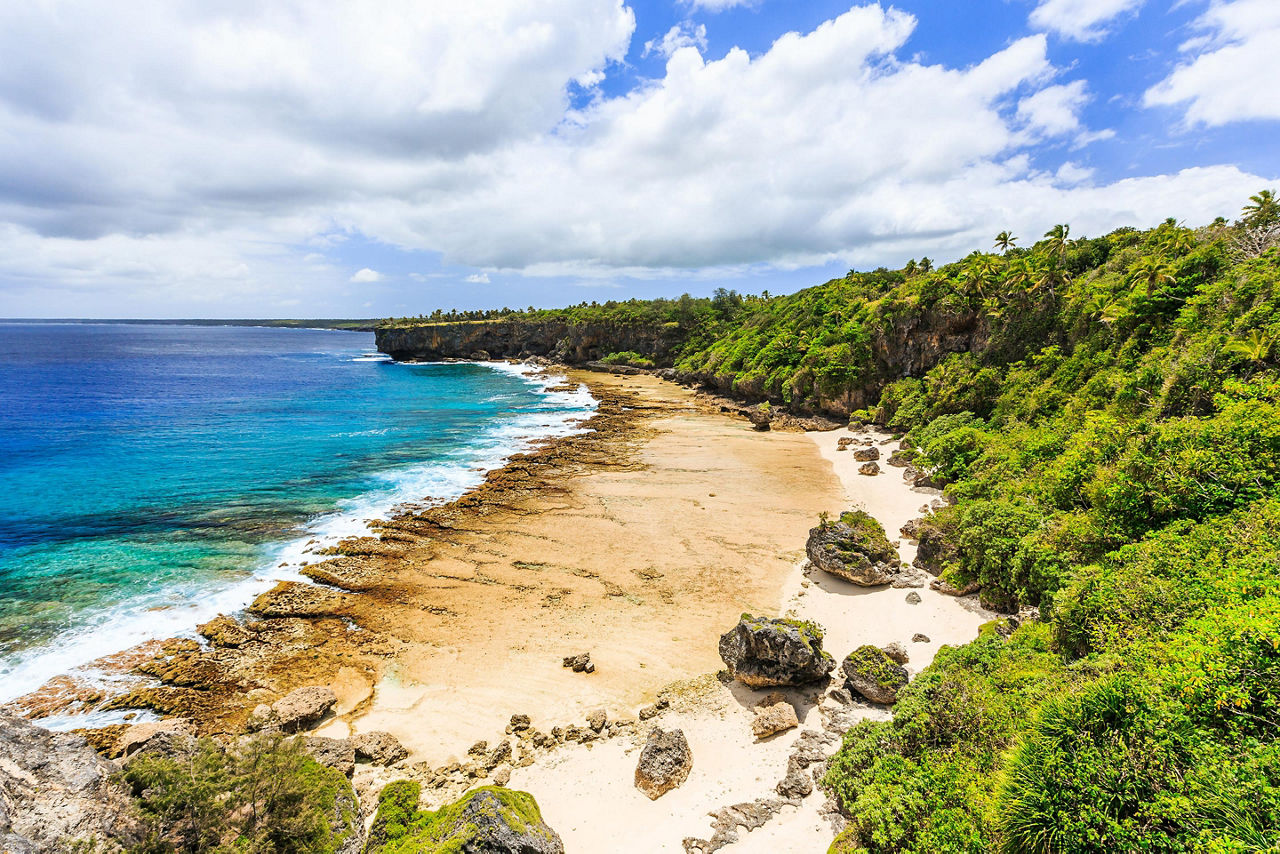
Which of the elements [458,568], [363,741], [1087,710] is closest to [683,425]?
[458,568]

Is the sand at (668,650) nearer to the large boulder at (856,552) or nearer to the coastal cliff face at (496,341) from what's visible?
the large boulder at (856,552)

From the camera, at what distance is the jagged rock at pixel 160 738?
1220 centimetres

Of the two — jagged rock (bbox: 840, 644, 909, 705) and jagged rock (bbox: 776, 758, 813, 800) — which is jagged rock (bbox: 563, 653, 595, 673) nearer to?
jagged rock (bbox: 776, 758, 813, 800)

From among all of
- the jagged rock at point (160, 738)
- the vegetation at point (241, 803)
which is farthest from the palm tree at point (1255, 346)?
the jagged rock at point (160, 738)

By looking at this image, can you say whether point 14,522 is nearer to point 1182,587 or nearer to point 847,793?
point 847,793

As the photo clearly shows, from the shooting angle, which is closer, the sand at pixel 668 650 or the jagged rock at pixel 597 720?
the sand at pixel 668 650

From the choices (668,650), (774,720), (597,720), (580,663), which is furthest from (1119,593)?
(580,663)

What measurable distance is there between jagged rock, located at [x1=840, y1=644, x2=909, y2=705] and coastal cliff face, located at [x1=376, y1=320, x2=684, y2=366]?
357ft

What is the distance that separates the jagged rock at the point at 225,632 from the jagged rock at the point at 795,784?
2072 centimetres

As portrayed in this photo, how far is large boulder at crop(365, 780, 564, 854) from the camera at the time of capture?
973 centimetres

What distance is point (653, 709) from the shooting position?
16.1 metres

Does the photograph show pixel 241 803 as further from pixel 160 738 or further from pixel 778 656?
pixel 778 656

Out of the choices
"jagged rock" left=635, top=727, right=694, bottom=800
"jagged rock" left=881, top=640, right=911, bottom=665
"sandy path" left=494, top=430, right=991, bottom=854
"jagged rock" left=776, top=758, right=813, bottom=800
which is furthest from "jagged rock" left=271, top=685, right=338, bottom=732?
"jagged rock" left=881, top=640, right=911, bottom=665

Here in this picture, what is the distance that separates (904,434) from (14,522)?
2539 inches
